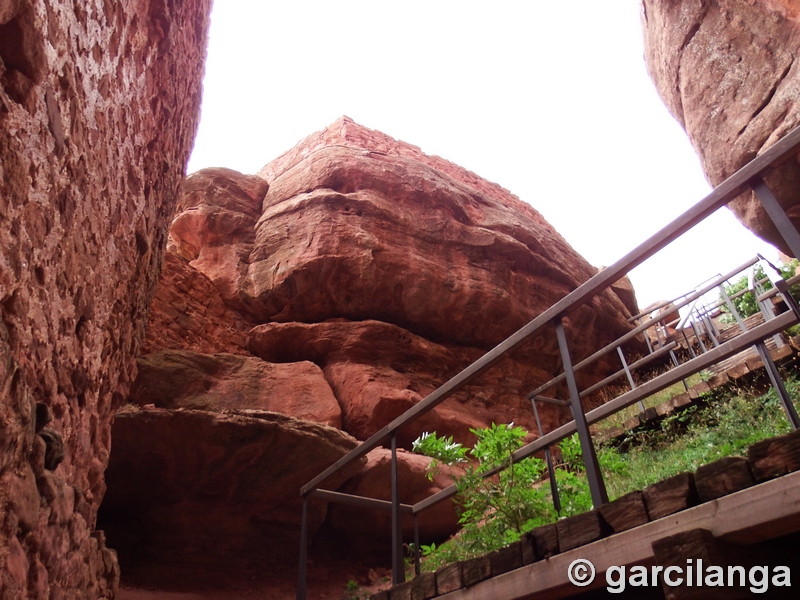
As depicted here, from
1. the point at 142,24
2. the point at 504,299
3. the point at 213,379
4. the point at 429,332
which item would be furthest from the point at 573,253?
the point at 142,24

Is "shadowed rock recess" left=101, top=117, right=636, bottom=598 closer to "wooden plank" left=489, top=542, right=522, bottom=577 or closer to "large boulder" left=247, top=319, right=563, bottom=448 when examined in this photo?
"large boulder" left=247, top=319, right=563, bottom=448

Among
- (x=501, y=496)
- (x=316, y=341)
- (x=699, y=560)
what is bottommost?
(x=699, y=560)

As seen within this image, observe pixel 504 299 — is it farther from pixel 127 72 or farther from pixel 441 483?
pixel 127 72

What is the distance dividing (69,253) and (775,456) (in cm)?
285

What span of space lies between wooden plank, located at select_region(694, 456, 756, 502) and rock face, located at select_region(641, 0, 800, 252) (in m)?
6.26

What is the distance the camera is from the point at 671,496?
2031mm

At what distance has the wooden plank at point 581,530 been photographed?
7.34 feet

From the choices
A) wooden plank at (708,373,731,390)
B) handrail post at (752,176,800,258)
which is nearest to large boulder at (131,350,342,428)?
wooden plank at (708,373,731,390)

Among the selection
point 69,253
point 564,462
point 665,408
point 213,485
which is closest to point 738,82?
point 665,408

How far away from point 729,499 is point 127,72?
3.71 meters

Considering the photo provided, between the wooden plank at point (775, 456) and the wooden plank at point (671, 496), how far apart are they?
0.71ft

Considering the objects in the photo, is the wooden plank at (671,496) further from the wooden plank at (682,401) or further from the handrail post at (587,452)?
the wooden plank at (682,401)

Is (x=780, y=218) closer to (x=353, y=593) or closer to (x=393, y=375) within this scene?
(x=353, y=593)

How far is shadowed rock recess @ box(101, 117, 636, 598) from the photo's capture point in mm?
6660
